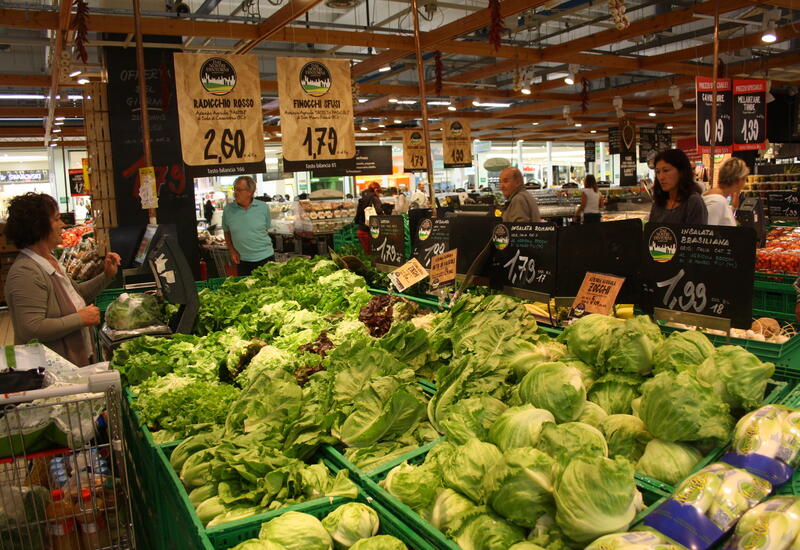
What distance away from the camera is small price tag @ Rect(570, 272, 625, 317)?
2.94 meters

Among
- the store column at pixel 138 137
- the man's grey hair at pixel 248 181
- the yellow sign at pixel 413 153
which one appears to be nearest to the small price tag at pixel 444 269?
the man's grey hair at pixel 248 181

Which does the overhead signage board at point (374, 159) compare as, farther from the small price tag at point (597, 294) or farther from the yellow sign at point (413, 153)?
the small price tag at point (597, 294)

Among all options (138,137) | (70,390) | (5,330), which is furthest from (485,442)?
(5,330)

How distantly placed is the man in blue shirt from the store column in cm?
153

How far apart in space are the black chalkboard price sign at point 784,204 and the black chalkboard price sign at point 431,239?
9665 mm

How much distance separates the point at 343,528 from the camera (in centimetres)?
171

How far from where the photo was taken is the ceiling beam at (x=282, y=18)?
571 centimetres

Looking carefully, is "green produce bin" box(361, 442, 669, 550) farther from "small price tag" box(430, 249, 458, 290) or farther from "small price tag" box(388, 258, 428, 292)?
"small price tag" box(388, 258, 428, 292)

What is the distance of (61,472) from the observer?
7.52 ft

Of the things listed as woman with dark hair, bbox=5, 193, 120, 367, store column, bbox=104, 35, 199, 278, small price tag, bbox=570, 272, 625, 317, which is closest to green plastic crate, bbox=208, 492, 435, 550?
small price tag, bbox=570, 272, 625, 317

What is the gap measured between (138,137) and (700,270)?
7.69 meters

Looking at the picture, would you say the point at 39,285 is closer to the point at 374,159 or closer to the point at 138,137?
the point at 138,137

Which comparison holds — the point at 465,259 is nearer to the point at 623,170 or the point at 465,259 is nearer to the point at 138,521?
the point at 138,521

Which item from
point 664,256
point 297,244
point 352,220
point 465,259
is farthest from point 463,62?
point 664,256
